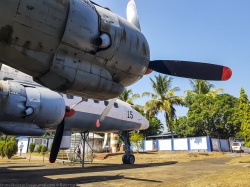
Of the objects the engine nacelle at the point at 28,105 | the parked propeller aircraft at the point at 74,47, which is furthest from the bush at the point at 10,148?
the parked propeller aircraft at the point at 74,47

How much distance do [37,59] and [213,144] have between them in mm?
41094

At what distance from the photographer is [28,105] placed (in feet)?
32.3

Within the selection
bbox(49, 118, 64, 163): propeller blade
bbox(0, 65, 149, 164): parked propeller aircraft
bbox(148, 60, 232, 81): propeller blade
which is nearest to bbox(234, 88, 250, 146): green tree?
bbox(0, 65, 149, 164): parked propeller aircraft

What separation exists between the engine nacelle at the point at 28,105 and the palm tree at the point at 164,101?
40.3 metres

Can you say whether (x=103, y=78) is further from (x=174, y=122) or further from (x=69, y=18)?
(x=174, y=122)

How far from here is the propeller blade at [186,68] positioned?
6.46 metres

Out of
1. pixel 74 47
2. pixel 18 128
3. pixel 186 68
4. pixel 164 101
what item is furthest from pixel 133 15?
pixel 164 101

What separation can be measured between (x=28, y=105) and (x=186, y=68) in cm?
649

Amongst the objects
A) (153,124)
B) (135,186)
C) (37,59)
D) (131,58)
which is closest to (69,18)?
(37,59)

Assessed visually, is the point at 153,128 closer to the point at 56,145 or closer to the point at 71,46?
the point at 56,145

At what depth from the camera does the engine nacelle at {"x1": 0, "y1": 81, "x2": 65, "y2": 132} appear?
31.1ft

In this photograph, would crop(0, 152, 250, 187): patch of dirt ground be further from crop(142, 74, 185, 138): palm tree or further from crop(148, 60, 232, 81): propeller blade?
crop(142, 74, 185, 138): palm tree

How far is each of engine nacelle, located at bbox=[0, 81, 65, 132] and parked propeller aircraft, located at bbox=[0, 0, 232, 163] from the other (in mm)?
5127

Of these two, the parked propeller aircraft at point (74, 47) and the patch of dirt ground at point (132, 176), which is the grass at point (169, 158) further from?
the parked propeller aircraft at point (74, 47)
